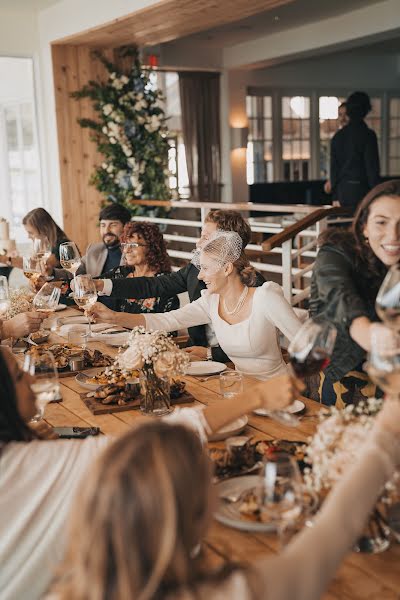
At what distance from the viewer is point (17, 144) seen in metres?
8.23

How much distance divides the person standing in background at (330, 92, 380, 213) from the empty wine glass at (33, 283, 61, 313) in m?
4.37

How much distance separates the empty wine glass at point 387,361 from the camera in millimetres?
1361

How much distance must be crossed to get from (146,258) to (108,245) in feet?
3.34

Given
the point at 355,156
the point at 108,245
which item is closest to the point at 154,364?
the point at 108,245

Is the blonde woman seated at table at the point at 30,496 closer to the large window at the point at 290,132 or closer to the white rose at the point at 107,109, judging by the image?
the white rose at the point at 107,109

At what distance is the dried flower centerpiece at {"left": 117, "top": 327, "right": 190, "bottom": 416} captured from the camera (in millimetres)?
2131

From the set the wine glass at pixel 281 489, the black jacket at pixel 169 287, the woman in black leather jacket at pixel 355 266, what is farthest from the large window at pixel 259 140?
the wine glass at pixel 281 489

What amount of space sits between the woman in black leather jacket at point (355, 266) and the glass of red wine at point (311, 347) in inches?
17.8

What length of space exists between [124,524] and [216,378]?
5.57 ft

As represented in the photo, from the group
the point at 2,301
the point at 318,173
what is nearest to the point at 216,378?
the point at 2,301

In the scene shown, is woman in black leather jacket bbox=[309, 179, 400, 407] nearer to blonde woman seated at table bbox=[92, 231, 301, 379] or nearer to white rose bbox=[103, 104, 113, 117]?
blonde woman seated at table bbox=[92, 231, 301, 379]

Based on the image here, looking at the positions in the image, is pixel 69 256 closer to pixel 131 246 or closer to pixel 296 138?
pixel 131 246

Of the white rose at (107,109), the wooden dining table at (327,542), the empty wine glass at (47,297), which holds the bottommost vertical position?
the wooden dining table at (327,542)

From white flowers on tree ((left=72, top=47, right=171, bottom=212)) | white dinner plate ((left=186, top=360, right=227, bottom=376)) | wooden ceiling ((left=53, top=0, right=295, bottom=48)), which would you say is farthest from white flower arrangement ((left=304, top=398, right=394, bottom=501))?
white flowers on tree ((left=72, top=47, right=171, bottom=212))
